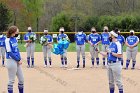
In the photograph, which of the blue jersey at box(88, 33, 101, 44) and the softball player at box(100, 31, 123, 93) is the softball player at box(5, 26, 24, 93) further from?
the blue jersey at box(88, 33, 101, 44)

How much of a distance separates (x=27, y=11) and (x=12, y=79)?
2460 inches

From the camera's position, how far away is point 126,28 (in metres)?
52.4

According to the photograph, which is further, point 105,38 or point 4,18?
point 4,18

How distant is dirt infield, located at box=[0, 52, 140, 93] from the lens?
43.3 feet

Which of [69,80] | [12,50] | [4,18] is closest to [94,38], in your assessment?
[69,80]

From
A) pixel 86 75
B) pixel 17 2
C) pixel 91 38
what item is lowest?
pixel 86 75

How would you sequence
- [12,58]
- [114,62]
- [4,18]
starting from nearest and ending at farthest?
1. [12,58]
2. [114,62]
3. [4,18]

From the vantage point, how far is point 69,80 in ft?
51.2

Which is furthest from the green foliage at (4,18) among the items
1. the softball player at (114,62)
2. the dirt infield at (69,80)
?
the softball player at (114,62)

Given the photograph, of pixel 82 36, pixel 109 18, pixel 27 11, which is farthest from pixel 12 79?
pixel 27 11

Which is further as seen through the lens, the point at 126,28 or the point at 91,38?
the point at 126,28

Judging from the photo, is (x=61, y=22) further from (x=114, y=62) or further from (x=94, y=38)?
(x=114, y=62)

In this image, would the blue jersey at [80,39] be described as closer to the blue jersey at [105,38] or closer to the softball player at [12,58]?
the blue jersey at [105,38]

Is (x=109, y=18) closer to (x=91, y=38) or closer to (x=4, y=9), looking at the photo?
(x=4, y=9)
